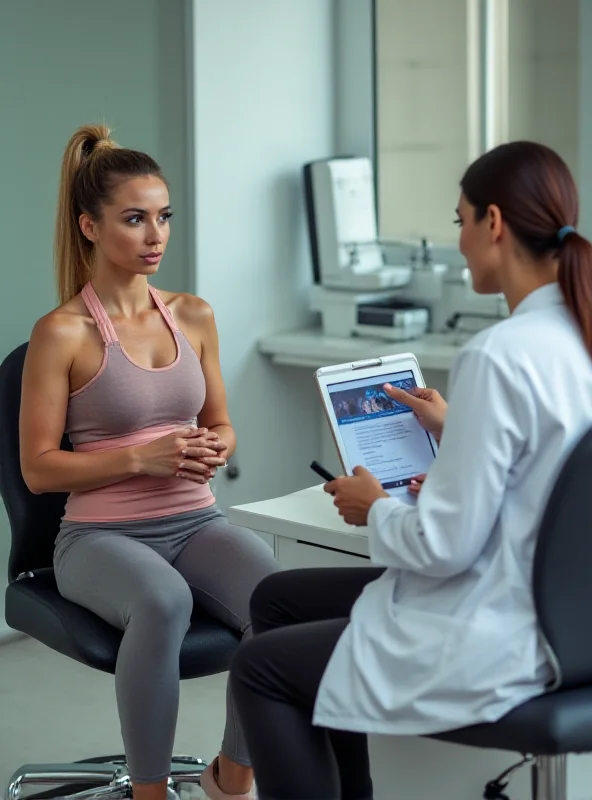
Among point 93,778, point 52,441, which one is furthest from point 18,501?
point 93,778

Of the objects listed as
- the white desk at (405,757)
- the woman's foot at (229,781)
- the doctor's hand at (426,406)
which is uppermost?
the doctor's hand at (426,406)

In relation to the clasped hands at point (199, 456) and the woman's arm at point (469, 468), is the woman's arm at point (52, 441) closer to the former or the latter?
the clasped hands at point (199, 456)

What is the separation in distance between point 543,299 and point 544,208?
0.37 ft

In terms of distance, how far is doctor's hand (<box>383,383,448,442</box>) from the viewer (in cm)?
179

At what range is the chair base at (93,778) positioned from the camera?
2.22m

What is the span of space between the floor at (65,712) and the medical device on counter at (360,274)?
115 centimetres

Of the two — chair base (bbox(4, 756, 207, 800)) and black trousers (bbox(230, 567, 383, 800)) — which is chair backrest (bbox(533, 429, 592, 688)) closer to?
black trousers (bbox(230, 567, 383, 800))

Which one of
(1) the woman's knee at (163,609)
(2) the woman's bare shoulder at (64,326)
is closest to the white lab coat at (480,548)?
(1) the woman's knee at (163,609)

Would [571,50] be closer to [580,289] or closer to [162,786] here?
[580,289]

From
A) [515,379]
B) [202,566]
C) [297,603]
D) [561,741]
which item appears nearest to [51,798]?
[202,566]

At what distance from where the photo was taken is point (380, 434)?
1.80 meters

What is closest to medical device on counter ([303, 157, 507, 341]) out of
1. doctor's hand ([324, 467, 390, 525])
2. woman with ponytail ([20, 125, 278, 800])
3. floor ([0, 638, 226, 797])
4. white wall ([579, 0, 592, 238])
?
white wall ([579, 0, 592, 238])

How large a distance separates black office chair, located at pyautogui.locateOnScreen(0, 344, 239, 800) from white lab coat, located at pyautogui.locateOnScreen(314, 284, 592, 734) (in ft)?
1.77

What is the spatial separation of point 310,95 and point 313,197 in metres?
0.34
